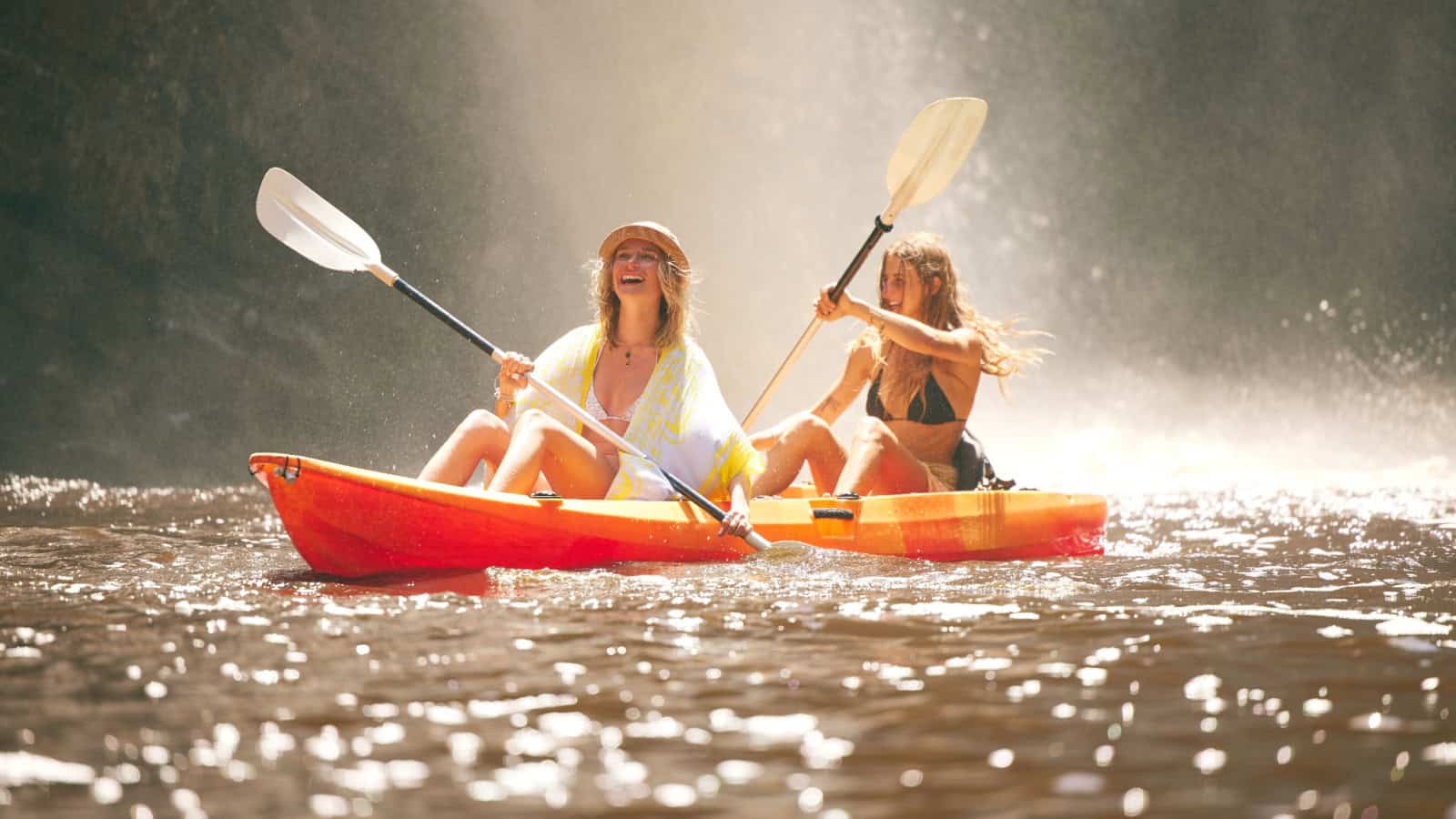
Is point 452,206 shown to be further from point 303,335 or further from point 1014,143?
point 1014,143

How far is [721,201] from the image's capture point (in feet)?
47.0

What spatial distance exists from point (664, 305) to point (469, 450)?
882 mm

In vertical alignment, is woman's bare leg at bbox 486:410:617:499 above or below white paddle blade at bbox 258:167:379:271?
below

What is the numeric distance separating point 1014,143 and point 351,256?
12.9 meters

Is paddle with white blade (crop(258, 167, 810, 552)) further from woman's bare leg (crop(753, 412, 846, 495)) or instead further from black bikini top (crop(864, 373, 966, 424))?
black bikini top (crop(864, 373, 966, 424))

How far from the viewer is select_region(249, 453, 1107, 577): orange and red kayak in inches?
149

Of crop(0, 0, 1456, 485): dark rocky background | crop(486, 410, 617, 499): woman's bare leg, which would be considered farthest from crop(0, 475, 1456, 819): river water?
crop(0, 0, 1456, 485): dark rocky background

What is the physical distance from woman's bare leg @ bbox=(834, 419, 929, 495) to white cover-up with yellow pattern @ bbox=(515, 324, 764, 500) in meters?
0.43

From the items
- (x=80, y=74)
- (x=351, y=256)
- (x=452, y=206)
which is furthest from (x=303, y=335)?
(x=351, y=256)

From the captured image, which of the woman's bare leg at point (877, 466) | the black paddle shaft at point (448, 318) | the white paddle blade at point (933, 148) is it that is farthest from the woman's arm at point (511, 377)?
the white paddle blade at point (933, 148)

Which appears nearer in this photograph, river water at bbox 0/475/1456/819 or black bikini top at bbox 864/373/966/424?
river water at bbox 0/475/1456/819

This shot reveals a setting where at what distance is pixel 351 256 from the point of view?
4801mm

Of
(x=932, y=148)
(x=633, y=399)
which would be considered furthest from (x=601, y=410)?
(x=932, y=148)

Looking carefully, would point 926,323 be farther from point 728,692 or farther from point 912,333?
point 728,692
